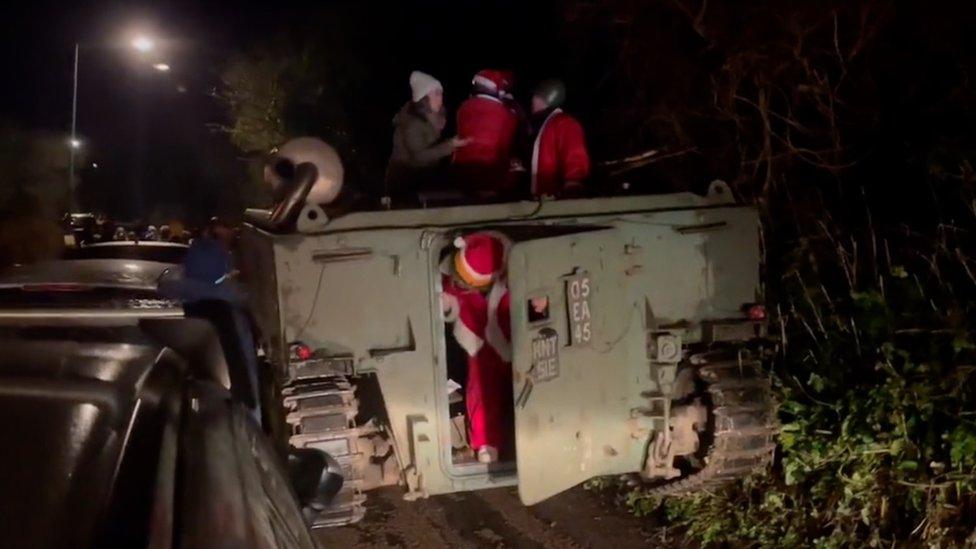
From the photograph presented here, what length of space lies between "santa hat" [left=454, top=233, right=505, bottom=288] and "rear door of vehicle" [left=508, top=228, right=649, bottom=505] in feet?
1.33

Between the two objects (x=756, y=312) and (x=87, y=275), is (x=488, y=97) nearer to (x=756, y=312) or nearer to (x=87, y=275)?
(x=756, y=312)

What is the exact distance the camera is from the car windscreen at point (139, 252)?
1550cm

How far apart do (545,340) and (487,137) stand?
2164 mm

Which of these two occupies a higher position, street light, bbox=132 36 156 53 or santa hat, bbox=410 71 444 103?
street light, bbox=132 36 156 53

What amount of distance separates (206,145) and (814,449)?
111 feet

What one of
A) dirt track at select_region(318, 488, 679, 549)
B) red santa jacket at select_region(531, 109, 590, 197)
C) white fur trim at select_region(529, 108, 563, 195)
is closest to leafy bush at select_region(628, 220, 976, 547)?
dirt track at select_region(318, 488, 679, 549)

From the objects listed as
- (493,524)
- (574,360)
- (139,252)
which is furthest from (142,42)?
(574,360)

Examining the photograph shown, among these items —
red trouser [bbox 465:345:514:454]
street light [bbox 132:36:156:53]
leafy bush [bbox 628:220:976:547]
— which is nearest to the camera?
leafy bush [bbox 628:220:976:547]

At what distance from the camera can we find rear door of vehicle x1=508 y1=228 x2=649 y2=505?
19.8 ft

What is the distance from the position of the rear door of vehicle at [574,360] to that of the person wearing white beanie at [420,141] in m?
1.93

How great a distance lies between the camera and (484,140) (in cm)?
778

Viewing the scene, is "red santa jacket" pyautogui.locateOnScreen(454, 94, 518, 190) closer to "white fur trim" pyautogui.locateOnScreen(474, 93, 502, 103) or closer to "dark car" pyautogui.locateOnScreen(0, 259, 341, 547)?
"white fur trim" pyautogui.locateOnScreen(474, 93, 502, 103)

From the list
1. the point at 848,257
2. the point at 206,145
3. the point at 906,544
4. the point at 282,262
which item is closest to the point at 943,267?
the point at 848,257

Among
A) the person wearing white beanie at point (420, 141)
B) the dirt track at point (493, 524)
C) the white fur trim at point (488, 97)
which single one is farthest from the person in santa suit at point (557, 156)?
the dirt track at point (493, 524)
